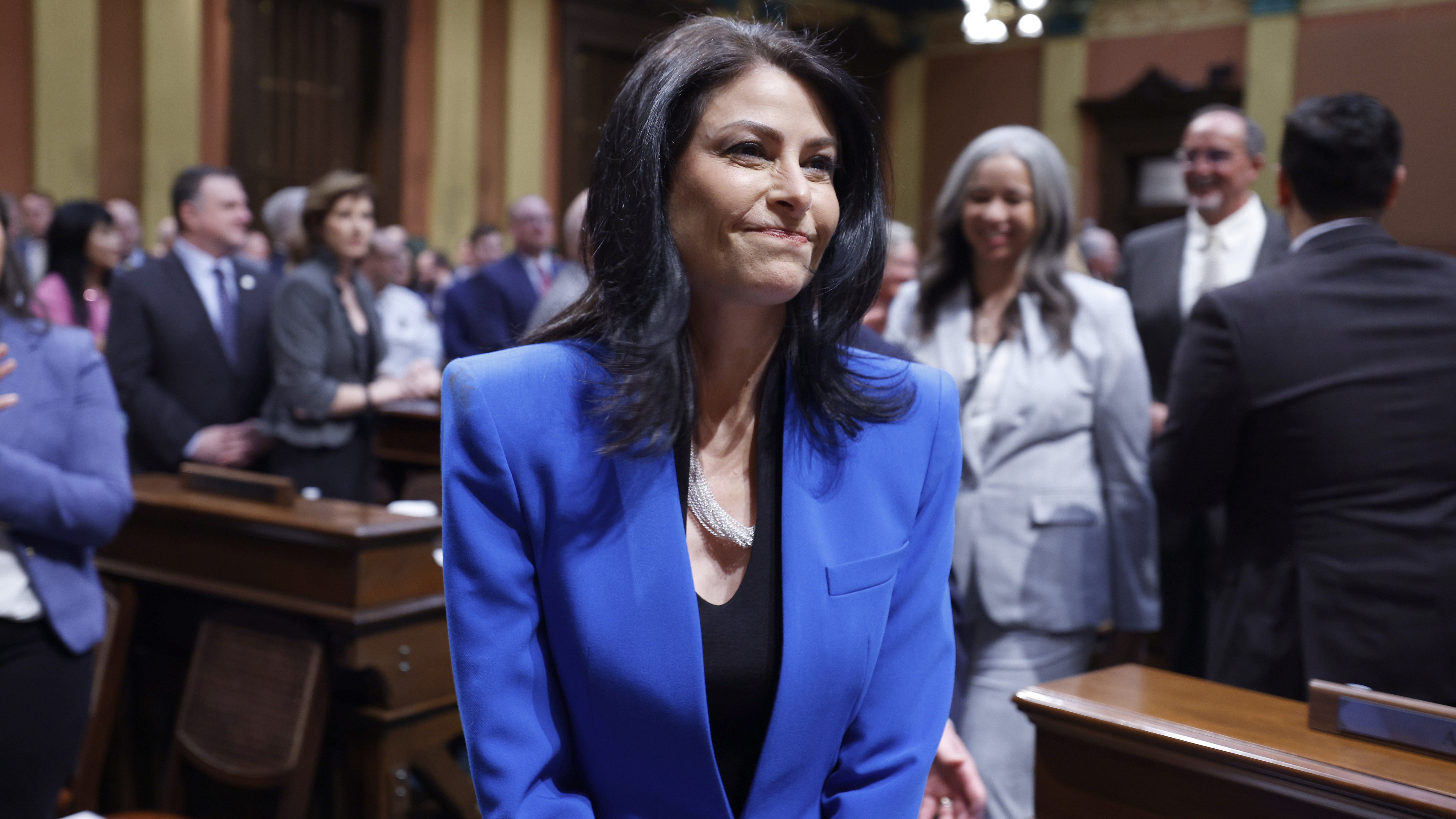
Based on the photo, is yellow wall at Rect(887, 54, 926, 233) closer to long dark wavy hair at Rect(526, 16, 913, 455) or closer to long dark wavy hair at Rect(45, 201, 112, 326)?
long dark wavy hair at Rect(45, 201, 112, 326)

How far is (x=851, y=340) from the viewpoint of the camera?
4.49 ft

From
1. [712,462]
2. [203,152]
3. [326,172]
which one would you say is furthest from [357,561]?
[326,172]

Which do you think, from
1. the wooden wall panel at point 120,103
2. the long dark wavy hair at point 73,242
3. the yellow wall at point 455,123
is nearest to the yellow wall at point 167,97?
the wooden wall panel at point 120,103

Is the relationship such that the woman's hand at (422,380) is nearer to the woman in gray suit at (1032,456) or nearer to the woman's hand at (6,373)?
the woman's hand at (6,373)

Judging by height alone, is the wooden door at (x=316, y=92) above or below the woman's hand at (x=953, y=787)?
above

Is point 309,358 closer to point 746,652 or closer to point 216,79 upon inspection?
point 746,652

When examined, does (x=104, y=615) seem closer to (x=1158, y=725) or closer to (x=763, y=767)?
(x=763, y=767)

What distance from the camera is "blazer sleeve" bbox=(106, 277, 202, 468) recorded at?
3.64m

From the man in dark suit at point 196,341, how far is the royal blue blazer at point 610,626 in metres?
2.83

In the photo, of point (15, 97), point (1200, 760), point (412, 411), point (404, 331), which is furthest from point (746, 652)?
point (15, 97)

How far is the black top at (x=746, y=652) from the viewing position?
1.19 m

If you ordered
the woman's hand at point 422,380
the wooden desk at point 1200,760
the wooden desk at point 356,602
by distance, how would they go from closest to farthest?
the wooden desk at point 1200,760 → the wooden desk at point 356,602 → the woman's hand at point 422,380

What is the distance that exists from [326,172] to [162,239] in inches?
83.8

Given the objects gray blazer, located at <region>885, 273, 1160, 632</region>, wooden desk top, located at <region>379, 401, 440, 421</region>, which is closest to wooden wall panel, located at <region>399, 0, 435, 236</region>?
wooden desk top, located at <region>379, 401, 440, 421</region>
